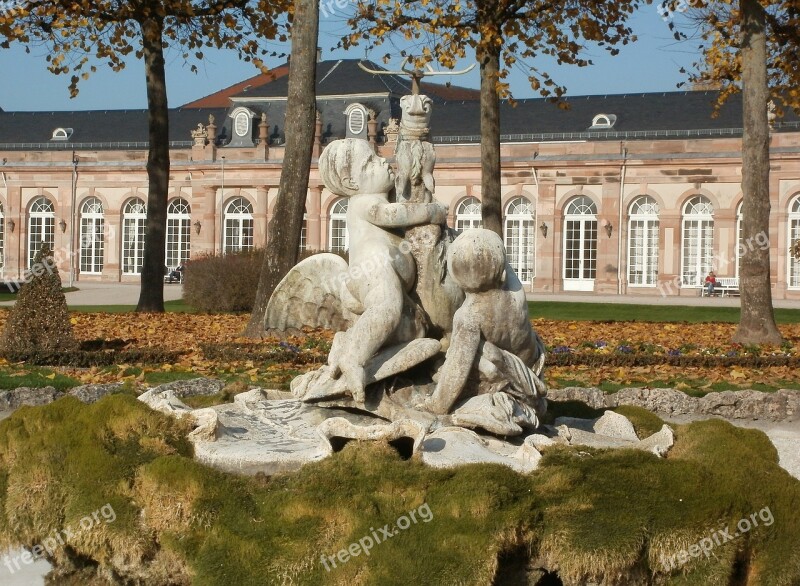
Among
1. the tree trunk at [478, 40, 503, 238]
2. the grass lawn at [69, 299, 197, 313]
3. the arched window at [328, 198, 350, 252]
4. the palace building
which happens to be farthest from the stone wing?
the arched window at [328, 198, 350, 252]

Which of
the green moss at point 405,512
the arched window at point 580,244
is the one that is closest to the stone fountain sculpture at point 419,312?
the green moss at point 405,512

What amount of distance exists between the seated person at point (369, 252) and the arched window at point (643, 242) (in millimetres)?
35201

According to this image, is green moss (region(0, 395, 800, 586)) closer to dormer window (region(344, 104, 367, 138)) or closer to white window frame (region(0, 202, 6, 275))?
dormer window (region(344, 104, 367, 138))

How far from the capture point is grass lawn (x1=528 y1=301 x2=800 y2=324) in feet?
73.6

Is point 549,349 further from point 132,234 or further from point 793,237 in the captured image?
point 132,234

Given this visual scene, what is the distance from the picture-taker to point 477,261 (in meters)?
6.05

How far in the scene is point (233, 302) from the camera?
74.5 feet

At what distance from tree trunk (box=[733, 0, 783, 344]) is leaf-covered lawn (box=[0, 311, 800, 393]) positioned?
394 millimetres

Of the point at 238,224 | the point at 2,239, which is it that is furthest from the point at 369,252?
the point at 2,239

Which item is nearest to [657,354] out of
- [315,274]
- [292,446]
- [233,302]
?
[315,274]

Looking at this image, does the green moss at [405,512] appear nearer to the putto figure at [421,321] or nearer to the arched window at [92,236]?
the putto figure at [421,321]

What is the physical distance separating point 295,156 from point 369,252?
891 cm

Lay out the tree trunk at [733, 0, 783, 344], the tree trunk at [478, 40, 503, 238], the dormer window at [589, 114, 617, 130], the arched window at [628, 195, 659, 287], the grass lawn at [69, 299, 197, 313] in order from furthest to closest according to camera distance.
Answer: the dormer window at [589, 114, 617, 130] < the arched window at [628, 195, 659, 287] < the grass lawn at [69, 299, 197, 313] < the tree trunk at [478, 40, 503, 238] < the tree trunk at [733, 0, 783, 344]

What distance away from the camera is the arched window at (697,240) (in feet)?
132
